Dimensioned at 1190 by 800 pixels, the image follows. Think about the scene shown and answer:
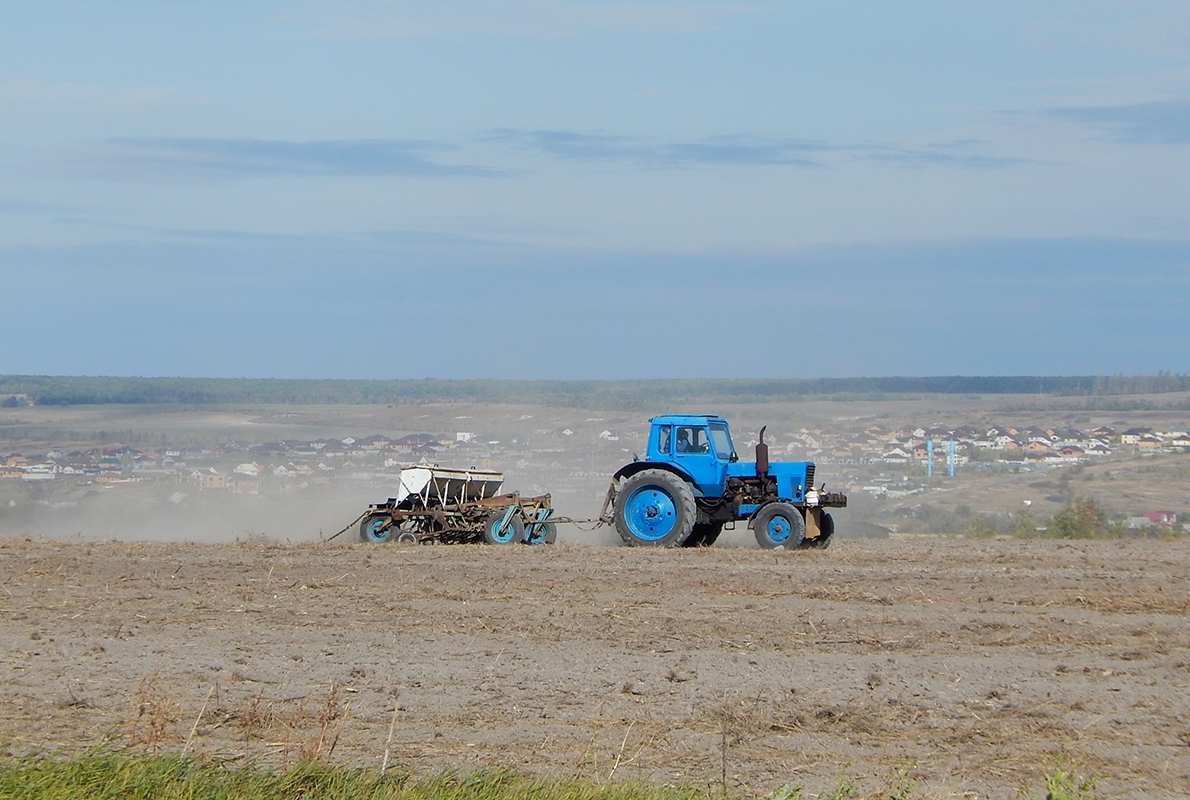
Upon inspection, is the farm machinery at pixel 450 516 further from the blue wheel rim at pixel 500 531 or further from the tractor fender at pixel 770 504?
the tractor fender at pixel 770 504

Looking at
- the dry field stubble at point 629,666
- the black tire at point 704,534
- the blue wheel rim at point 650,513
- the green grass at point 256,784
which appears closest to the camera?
the green grass at point 256,784

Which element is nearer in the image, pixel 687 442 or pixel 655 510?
pixel 655 510

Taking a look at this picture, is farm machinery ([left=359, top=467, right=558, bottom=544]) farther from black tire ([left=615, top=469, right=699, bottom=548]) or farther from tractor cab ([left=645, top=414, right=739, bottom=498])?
tractor cab ([left=645, top=414, right=739, bottom=498])

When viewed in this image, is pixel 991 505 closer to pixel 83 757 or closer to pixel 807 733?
pixel 807 733

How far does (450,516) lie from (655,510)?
349cm

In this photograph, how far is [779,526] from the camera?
20.2 m

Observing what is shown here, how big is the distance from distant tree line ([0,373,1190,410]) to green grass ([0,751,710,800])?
166 ft

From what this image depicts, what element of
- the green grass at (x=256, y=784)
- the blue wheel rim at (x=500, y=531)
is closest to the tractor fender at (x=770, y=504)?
the blue wheel rim at (x=500, y=531)

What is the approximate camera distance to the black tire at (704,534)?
70.3 ft

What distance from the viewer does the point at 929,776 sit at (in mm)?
7809

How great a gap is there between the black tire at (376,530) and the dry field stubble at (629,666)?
4424mm

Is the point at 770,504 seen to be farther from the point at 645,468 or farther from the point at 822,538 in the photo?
the point at 645,468

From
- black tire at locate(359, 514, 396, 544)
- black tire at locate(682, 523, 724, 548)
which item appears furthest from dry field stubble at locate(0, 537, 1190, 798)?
black tire at locate(359, 514, 396, 544)

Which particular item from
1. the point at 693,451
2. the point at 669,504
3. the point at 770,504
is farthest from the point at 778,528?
the point at 693,451
